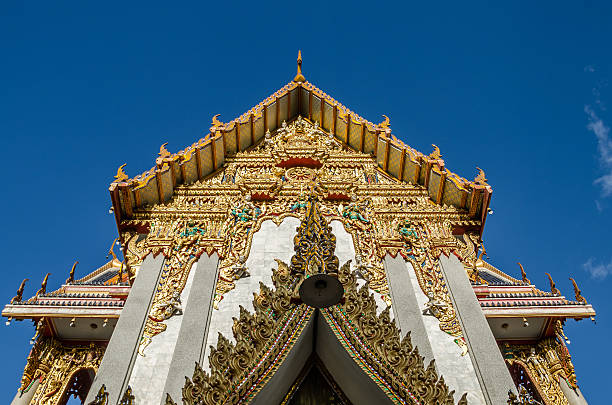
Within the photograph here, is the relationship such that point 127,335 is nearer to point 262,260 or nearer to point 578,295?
point 262,260

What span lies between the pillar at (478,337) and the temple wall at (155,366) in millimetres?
4288

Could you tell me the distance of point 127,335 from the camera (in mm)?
7461

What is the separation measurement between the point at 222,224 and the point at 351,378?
445cm

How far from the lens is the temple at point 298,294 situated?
18.9 feet

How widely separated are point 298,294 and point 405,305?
2.66m

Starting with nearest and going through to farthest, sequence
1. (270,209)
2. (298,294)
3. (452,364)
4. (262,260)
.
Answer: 1. (298,294)
2. (452,364)
3. (262,260)
4. (270,209)

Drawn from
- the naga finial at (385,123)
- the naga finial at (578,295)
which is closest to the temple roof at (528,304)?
the naga finial at (578,295)

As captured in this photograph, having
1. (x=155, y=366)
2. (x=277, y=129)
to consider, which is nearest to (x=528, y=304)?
(x=155, y=366)

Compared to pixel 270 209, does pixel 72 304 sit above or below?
below

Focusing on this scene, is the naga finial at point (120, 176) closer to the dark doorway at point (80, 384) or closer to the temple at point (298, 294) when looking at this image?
the temple at point (298, 294)

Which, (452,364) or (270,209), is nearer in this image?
(452,364)

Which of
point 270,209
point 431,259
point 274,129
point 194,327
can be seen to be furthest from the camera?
point 274,129

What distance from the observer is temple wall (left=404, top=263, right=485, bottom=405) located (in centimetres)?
696

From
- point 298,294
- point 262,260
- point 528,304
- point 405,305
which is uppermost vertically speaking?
point 262,260
